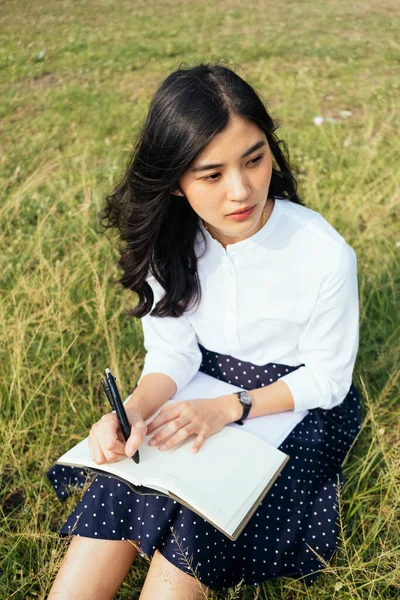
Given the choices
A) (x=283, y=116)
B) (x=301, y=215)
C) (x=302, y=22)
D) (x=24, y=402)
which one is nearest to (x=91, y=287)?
(x=24, y=402)

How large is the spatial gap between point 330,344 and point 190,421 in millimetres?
544

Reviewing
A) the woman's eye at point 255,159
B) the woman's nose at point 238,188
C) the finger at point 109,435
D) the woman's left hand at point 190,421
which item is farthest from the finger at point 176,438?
the woman's eye at point 255,159

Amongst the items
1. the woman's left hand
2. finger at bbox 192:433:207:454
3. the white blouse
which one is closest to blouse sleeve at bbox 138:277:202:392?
the white blouse

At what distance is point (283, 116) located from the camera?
201 inches

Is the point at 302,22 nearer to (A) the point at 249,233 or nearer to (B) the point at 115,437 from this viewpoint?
(A) the point at 249,233

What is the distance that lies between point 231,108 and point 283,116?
11.8 feet

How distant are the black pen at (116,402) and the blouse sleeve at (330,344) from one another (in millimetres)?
594

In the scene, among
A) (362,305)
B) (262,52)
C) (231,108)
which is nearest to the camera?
(231,108)

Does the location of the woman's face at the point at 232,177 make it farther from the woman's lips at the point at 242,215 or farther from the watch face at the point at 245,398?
the watch face at the point at 245,398

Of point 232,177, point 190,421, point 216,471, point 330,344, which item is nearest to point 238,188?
point 232,177

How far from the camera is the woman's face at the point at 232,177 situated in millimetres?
1729

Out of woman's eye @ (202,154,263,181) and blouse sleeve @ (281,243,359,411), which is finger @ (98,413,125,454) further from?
woman's eye @ (202,154,263,181)

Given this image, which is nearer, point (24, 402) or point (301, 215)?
point (301, 215)

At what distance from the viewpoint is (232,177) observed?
1762mm
